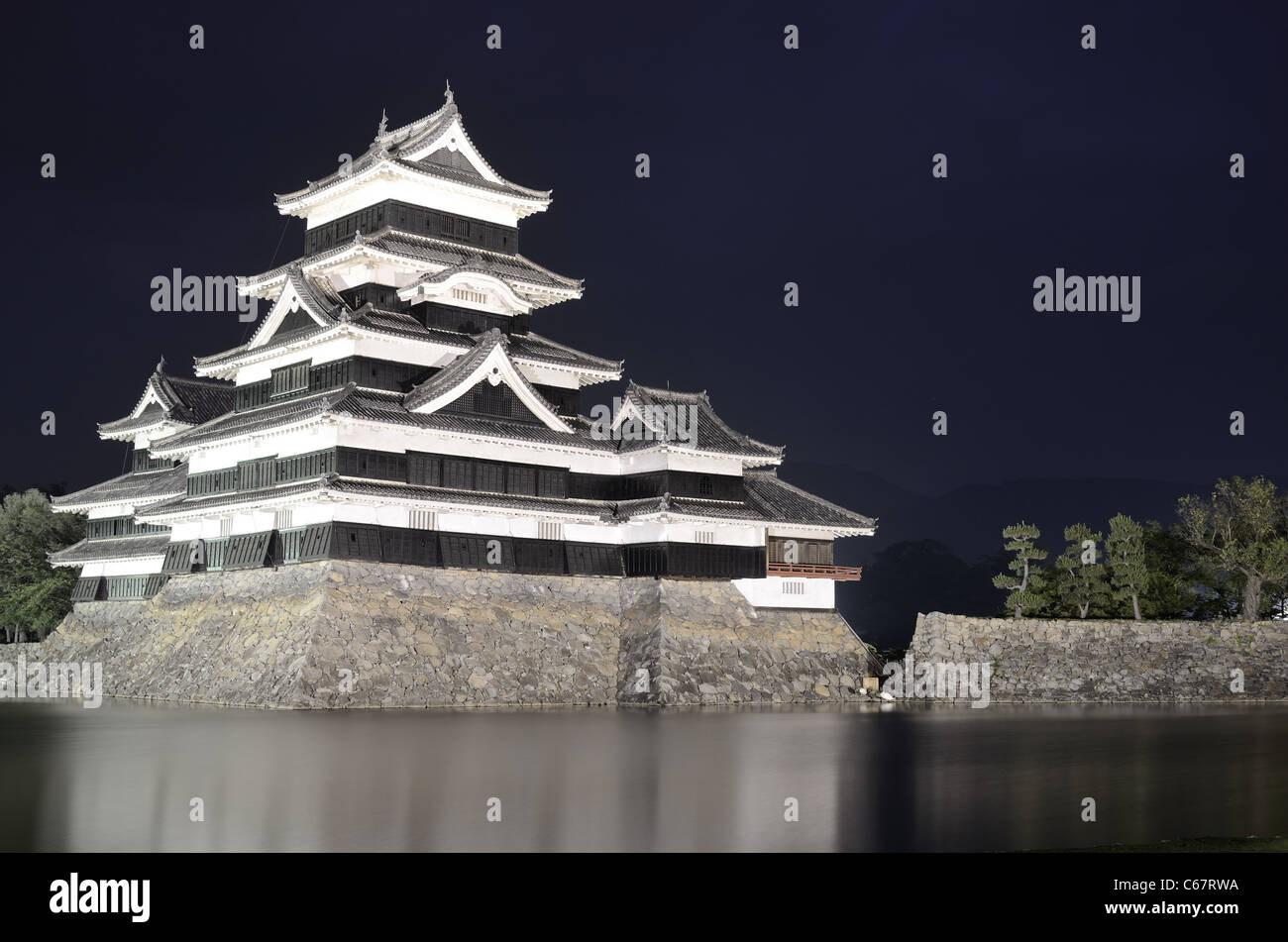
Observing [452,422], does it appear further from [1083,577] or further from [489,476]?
[1083,577]

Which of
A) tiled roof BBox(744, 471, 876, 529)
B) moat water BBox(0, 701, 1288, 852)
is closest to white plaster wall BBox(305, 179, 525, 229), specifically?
tiled roof BBox(744, 471, 876, 529)

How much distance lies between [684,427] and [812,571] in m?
7.41

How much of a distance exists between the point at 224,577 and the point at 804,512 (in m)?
21.6

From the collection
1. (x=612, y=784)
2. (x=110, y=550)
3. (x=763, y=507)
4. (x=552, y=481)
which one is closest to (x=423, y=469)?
(x=552, y=481)

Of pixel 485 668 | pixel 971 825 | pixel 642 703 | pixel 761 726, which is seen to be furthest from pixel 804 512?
pixel 971 825

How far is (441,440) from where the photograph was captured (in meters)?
43.2

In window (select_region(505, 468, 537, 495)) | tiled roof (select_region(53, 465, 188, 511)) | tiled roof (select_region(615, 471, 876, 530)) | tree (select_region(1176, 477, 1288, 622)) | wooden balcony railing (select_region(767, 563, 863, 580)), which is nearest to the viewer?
window (select_region(505, 468, 537, 495))

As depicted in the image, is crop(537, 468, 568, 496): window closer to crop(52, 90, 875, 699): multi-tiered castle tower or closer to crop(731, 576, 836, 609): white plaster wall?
crop(52, 90, 875, 699): multi-tiered castle tower

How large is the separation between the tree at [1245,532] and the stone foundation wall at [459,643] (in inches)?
595

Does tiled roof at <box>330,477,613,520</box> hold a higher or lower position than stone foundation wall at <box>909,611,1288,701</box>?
higher

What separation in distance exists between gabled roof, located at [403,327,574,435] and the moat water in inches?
487

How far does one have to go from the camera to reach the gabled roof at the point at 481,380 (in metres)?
42.9

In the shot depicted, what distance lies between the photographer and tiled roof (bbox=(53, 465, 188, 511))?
52094 mm

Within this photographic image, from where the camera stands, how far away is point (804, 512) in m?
51.3
